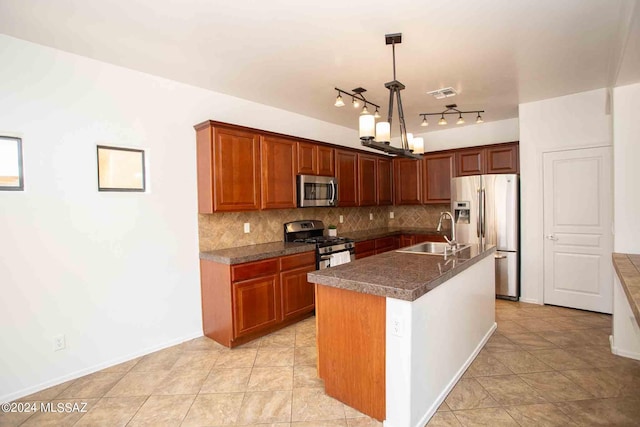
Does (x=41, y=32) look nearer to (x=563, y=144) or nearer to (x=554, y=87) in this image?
(x=554, y=87)

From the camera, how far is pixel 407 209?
6.27 m

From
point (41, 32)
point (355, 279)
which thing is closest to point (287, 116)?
point (41, 32)

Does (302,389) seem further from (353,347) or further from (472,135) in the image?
(472,135)

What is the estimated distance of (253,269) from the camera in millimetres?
3307

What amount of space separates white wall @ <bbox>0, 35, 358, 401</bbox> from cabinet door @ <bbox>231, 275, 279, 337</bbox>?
25.0 inches

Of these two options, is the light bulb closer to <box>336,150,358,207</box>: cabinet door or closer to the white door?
<box>336,150,358,207</box>: cabinet door

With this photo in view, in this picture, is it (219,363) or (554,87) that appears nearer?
(219,363)

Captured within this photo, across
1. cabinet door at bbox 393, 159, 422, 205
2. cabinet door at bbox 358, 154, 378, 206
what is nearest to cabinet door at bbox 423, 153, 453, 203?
cabinet door at bbox 393, 159, 422, 205

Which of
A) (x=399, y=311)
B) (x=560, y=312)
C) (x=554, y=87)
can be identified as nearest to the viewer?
(x=399, y=311)

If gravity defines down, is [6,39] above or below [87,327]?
above

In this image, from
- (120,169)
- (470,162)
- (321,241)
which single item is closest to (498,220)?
(470,162)

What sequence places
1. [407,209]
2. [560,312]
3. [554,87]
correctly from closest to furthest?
[554,87]
[560,312]
[407,209]

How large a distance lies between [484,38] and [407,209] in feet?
12.9

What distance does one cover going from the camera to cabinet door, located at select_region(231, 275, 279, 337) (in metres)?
3.18
